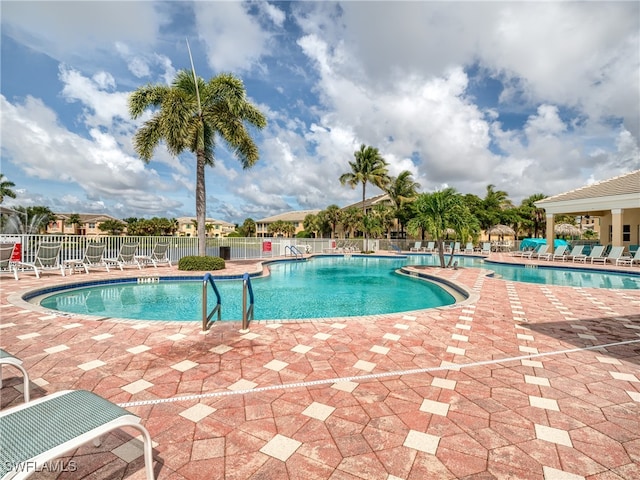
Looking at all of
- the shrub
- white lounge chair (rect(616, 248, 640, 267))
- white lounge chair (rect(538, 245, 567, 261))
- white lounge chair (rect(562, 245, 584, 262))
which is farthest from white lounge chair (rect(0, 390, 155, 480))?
white lounge chair (rect(538, 245, 567, 261))

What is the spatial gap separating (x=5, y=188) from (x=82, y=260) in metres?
46.2

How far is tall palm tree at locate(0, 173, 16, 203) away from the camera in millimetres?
40906

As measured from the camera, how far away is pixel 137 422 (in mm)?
1565

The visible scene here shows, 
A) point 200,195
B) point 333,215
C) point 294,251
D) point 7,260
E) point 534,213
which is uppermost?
point 534,213

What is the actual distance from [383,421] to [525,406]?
1.35 m

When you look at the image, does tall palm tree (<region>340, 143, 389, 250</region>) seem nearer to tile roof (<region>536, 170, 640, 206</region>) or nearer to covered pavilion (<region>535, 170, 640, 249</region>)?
covered pavilion (<region>535, 170, 640, 249</region>)

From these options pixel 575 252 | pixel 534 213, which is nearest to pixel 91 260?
pixel 575 252

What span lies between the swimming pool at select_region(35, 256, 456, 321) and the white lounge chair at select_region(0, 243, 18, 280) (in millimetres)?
2826

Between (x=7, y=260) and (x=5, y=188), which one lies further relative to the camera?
(x=5, y=188)

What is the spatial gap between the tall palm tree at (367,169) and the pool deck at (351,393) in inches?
984

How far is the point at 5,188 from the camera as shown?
4134cm

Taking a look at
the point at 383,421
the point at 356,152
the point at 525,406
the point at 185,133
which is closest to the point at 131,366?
the point at 383,421

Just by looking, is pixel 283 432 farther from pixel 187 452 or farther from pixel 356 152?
pixel 356 152

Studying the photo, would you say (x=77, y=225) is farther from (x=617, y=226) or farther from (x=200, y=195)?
(x=617, y=226)
